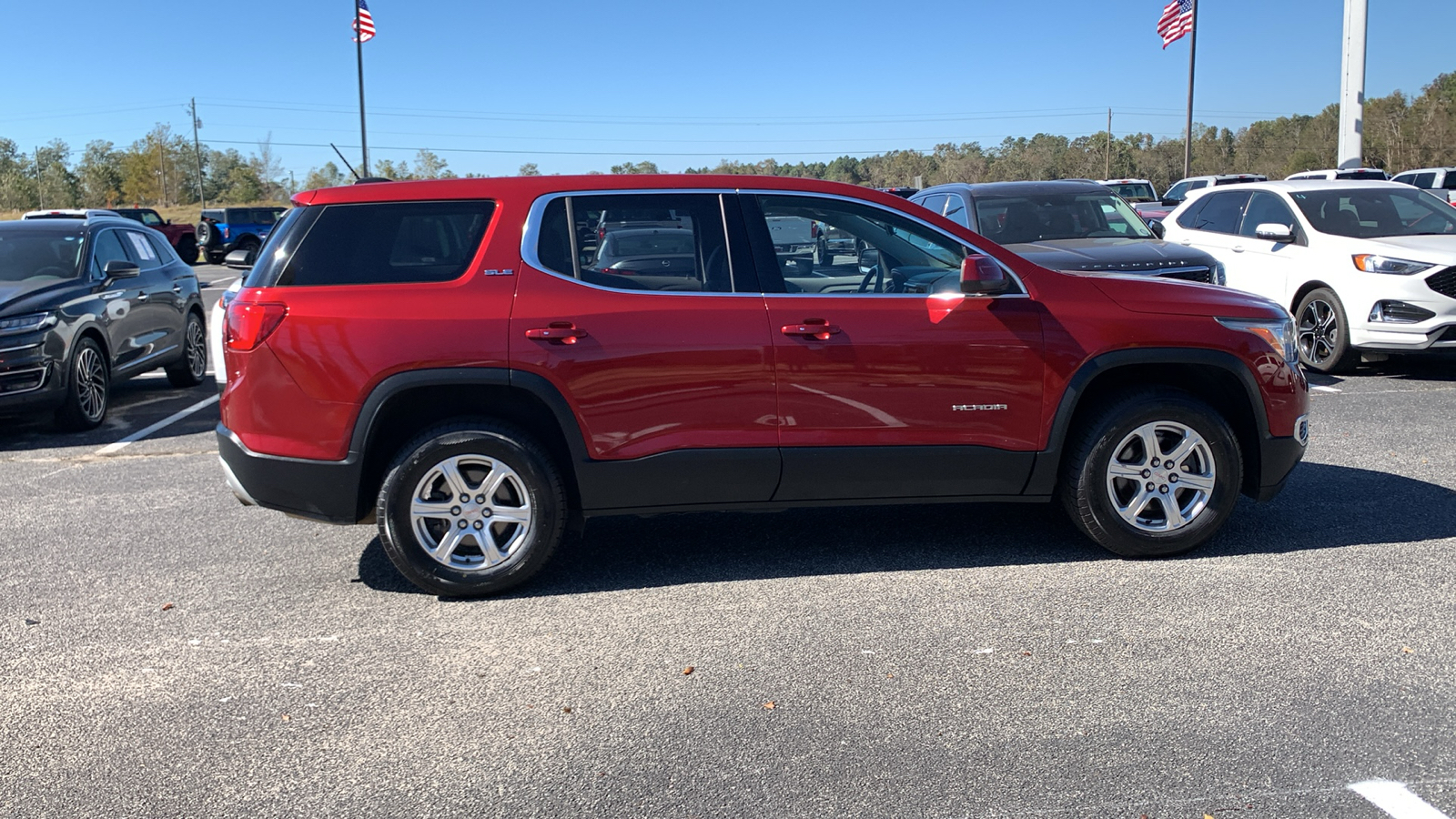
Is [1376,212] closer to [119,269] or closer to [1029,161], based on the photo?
[119,269]

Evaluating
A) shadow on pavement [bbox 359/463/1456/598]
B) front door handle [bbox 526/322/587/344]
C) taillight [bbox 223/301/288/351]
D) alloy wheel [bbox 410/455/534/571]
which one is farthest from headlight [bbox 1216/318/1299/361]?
taillight [bbox 223/301/288/351]

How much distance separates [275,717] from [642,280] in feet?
7.20

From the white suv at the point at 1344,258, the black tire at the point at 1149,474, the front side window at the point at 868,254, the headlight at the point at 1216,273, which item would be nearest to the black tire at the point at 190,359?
the front side window at the point at 868,254

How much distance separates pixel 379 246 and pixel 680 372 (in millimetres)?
1349

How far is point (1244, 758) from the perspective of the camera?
3.28m

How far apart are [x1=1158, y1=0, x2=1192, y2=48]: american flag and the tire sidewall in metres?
29.9

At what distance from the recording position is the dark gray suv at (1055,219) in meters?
9.91

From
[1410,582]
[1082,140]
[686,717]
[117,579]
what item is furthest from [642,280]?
[1082,140]

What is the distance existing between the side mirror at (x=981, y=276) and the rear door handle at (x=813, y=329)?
0.57 meters

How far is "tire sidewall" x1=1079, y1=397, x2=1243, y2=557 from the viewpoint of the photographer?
198 inches

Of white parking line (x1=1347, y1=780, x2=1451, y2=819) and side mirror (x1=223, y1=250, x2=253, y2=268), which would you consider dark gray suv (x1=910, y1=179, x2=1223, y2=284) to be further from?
white parking line (x1=1347, y1=780, x2=1451, y2=819)

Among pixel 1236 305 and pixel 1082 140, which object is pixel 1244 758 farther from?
pixel 1082 140

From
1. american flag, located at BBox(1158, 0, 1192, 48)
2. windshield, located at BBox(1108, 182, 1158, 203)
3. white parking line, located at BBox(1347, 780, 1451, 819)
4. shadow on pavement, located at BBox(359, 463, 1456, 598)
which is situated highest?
american flag, located at BBox(1158, 0, 1192, 48)

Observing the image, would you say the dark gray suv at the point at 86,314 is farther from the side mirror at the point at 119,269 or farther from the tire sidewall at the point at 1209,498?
the tire sidewall at the point at 1209,498
